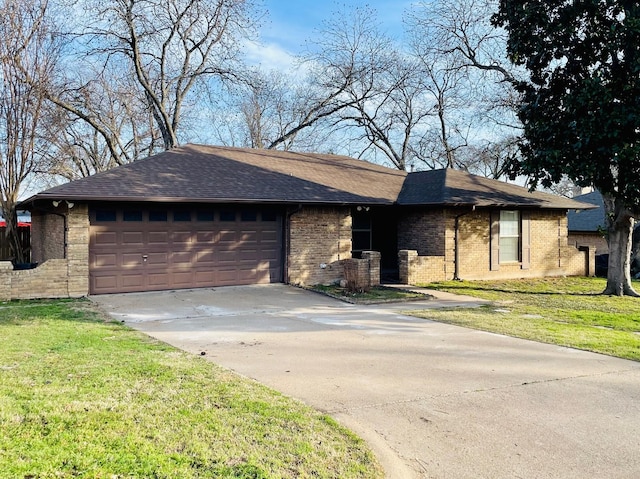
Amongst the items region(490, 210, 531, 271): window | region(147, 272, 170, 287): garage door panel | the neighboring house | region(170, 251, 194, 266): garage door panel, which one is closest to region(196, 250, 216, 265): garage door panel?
region(170, 251, 194, 266): garage door panel

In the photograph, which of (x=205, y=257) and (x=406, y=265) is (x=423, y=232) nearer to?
(x=406, y=265)

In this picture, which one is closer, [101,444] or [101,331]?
[101,444]

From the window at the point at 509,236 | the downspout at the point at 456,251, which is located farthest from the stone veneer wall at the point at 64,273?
the window at the point at 509,236

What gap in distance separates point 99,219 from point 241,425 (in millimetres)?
10048

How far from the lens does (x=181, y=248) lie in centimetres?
1405

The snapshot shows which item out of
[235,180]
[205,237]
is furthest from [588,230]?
[205,237]

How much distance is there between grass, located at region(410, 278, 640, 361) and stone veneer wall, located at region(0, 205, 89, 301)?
7.92m

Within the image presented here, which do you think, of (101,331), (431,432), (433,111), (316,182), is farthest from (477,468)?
(433,111)

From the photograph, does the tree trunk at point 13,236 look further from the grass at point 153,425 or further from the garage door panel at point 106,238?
the grass at point 153,425

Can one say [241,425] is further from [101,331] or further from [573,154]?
[573,154]

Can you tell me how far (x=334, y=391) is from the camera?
5625mm

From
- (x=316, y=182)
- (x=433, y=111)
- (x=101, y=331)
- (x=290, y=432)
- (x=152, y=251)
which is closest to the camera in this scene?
(x=290, y=432)

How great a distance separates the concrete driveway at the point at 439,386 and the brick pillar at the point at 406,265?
5424mm

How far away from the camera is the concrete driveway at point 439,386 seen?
4.08 meters
